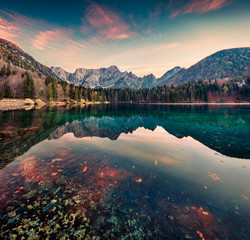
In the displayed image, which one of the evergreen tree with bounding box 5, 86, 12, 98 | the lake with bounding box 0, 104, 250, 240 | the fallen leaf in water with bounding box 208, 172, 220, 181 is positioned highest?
the evergreen tree with bounding box 5, 86, 12, 98

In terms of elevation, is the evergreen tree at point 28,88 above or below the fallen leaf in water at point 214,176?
above

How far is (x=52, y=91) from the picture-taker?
125 meters

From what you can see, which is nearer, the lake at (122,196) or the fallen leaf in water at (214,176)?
the lake at (122,196)

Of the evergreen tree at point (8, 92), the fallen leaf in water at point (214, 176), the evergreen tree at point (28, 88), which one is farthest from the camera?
the evergreen tree at point (28, 88)

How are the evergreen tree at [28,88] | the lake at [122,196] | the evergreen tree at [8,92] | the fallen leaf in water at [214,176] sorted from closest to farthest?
1. the lake at [122,196]
2. the fallen leaf in water at [214,176]
3. the evergreen tree at [8,92]
4. the evergreen tree at [28,88]

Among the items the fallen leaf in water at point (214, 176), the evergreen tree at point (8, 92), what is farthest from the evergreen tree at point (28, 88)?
the fallen leaf in water at point (214, 176)

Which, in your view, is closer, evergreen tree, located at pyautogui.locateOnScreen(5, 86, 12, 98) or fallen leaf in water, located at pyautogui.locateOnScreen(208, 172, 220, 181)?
fallen leaf in water, located at pyautogui.locateOnScreen(208, 172, 220, 181)

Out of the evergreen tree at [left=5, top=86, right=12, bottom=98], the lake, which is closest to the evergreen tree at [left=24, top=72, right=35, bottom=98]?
the evergreen tree at [left=5, top=86, right=12, bottom=98]

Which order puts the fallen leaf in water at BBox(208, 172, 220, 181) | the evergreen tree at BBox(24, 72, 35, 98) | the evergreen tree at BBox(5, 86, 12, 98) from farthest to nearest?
the evergreen tree at BBox(24, 72, 35, 98) → the evergreen tree at BBox(5, 86, 12, 98) → the fallen leaf in water at BBox(208, 172, 220, 181)

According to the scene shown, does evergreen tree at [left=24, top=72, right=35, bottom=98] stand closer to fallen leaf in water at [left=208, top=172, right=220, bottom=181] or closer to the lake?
the lake

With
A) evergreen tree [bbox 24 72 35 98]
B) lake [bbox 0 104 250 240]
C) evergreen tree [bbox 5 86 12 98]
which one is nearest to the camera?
lake [bbox 0 104 250 240]

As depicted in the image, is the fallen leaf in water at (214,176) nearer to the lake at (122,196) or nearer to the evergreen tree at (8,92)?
the lake at (122,196)

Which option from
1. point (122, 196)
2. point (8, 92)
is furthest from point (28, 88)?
point (122, 196)

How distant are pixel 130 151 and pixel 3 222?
11.5m
